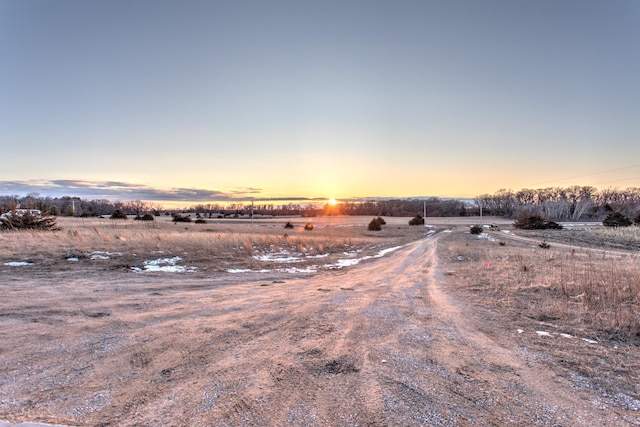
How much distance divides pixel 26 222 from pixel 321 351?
25.7 metres

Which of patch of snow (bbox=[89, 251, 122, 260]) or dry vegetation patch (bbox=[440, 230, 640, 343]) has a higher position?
dry vegetation patch (bbox=[440, 230, 640, 343])

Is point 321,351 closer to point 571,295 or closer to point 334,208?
point 571,295

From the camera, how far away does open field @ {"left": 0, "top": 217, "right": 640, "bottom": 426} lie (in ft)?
9.44

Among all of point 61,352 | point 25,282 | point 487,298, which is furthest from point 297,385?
point 25,282

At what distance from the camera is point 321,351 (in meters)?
4.23

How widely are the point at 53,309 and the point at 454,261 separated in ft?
48.0

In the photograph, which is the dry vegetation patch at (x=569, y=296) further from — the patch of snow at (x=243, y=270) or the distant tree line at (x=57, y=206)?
the distant tree line at (x=57, y=206)

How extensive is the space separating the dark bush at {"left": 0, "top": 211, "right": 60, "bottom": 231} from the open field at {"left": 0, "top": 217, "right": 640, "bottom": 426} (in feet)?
48.6

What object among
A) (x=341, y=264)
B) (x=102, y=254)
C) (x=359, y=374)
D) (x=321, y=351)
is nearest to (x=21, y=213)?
(x=102, y=254)

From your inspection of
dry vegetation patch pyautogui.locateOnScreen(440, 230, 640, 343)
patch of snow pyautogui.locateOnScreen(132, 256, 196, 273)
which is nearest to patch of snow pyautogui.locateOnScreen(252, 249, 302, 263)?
patch of snow pyautogui.locateOnScreen(132, 256, 196, 273)

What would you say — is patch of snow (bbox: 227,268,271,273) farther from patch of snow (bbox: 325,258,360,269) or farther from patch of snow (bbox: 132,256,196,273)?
patch of snow (bbox: 325,258,360,269)

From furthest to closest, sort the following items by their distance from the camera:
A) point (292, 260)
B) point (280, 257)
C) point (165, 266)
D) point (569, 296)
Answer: point (280, 257) → point (292, 260) → point (165, 266) → point (569, 296)

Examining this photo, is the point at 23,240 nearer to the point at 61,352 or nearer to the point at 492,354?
the point at 61,352

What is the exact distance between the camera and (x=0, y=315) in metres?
5.51
